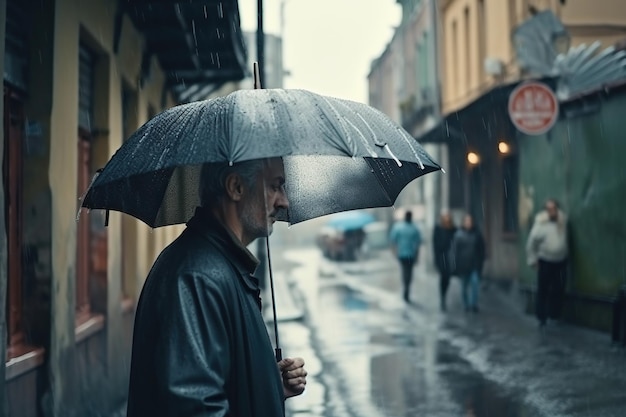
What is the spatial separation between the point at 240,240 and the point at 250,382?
457mm

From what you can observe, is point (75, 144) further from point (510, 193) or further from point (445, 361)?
point (510, 193)

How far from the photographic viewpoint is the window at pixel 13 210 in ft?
20.5

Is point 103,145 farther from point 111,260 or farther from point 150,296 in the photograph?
point 150,296

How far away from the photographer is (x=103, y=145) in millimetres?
9062

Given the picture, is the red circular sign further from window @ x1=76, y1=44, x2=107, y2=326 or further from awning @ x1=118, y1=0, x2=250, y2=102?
window @ x1=76, y1=44, x2=107, y2=326

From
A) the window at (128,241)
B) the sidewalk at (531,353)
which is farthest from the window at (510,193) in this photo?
the window at (128,241)

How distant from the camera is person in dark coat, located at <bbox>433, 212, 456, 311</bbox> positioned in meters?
17.5

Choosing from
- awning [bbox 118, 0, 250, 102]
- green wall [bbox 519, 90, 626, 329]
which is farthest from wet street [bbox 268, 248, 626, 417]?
awning [bbox 118, 0, 250, 102]

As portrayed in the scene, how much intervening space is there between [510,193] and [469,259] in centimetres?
422

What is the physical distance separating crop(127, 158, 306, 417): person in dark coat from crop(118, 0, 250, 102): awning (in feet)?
22.9

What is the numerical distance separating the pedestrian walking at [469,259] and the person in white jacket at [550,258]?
2669mm

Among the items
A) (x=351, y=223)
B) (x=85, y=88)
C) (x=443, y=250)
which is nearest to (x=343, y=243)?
(x=351, y=223)

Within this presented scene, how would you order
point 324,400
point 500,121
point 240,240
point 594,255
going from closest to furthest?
point 240,240 → point 324,400 → point 594,255 → point 500,121

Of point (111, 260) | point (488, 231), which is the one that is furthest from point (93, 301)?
point (488, 231)
